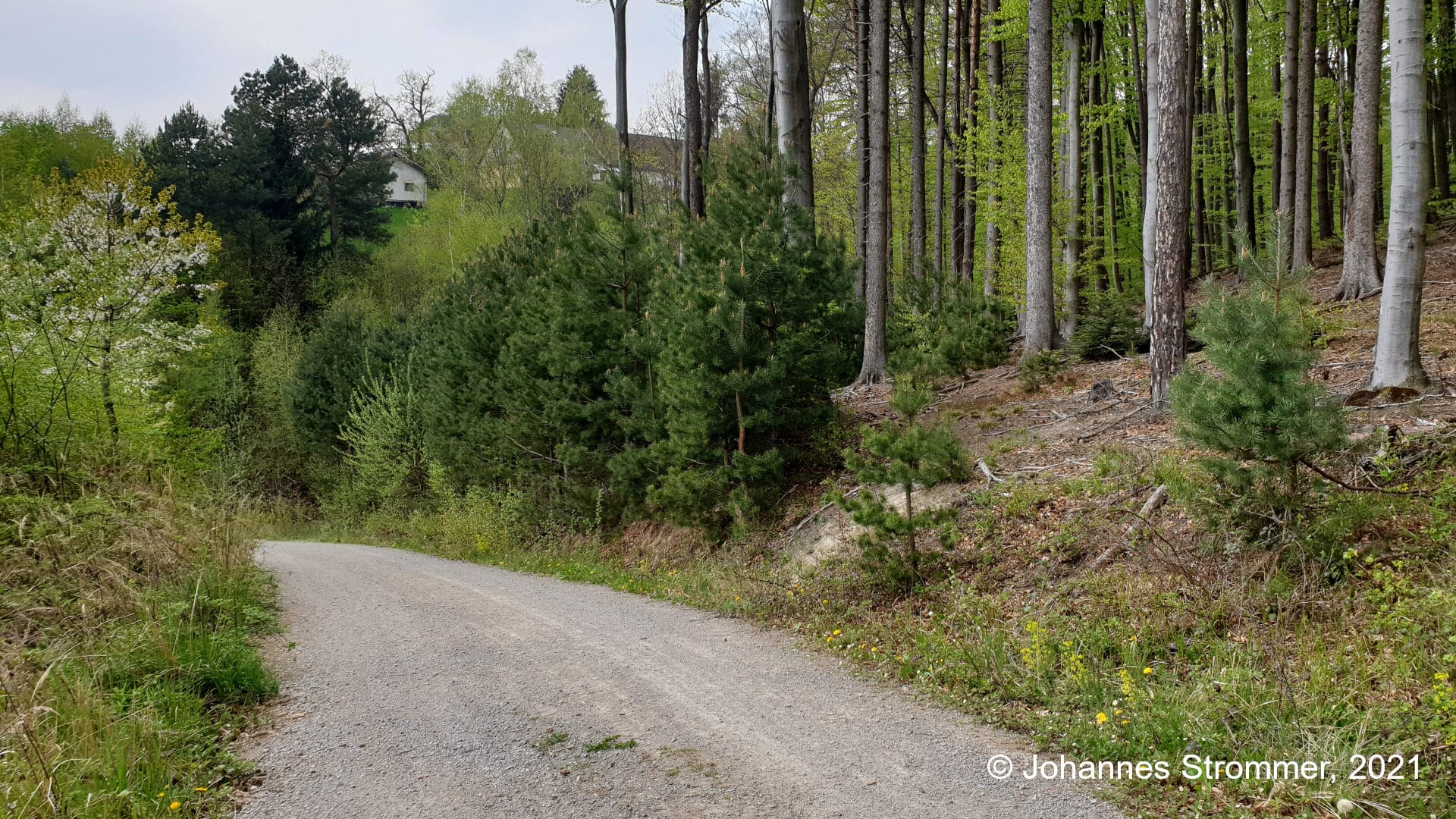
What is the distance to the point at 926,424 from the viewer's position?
11.4 metres

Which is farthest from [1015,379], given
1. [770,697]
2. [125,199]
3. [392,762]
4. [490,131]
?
[490,131]

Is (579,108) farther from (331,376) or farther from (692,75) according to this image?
(692,75)

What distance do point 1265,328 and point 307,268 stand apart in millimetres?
42009

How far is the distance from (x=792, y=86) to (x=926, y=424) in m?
5.55

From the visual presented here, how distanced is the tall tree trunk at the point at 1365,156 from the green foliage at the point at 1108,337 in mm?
3587

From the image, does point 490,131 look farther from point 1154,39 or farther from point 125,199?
point 1154,39

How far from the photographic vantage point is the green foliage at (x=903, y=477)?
701 cm

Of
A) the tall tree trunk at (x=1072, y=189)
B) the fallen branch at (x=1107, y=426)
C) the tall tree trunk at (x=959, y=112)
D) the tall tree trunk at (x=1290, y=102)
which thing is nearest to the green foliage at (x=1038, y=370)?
the fallen branch at (x=1107, y=426)

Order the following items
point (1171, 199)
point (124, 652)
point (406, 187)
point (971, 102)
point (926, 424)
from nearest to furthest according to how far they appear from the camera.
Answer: point (124, 652)
point (1171, 199)
point (926, 424)
point (971, 102)
point (406, 187)

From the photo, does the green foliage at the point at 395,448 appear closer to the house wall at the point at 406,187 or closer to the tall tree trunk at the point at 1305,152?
the tall tree trunk at the point at 1305,152

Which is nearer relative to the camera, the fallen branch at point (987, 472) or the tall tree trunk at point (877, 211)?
the fallen branch at point (987, 472)

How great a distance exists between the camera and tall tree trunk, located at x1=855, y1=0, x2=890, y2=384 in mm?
14141

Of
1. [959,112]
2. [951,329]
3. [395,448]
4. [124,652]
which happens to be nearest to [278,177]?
[395,448]

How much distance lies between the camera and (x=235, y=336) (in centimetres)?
3572
